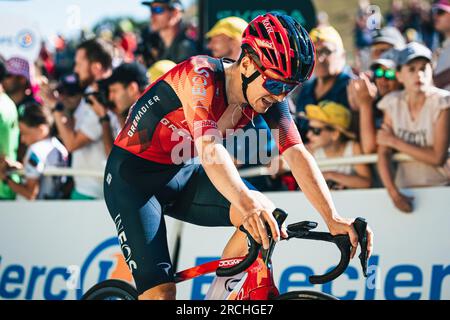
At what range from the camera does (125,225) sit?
4.97 m

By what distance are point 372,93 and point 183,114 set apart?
8.31 feet

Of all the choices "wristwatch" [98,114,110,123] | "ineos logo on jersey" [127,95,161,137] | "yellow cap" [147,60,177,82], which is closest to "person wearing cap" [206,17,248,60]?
"yellow cap" [147,60,177,82]

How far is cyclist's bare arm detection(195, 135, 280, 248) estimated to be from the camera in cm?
401

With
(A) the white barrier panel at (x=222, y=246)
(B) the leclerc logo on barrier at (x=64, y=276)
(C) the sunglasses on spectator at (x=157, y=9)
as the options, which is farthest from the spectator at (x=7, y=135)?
(C) the sunglasses on spectator at (x=157, y=9)

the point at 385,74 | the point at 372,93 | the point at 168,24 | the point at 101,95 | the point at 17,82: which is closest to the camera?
the point at 372,93

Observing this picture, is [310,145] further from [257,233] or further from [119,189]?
[257,233]

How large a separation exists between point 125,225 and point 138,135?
519 mm

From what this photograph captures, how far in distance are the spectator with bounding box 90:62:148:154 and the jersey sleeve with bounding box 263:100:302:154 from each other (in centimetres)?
305

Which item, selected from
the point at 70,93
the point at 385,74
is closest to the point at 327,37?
the point at 385,74

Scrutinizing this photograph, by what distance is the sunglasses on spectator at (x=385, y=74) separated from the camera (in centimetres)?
704

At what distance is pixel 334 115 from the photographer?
6926 mm

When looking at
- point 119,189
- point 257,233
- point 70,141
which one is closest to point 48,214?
point 70,141

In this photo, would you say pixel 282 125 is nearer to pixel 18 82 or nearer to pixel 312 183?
pixel 312 183

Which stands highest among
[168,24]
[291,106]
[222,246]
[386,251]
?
A: [168,24]
